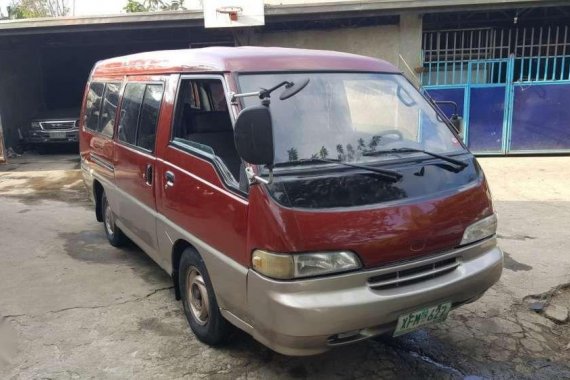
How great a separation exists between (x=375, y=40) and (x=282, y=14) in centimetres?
198

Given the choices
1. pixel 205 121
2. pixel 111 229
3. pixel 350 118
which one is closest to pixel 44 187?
pixel 111 229

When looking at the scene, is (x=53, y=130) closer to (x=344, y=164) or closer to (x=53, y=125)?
(x=53, y=125)

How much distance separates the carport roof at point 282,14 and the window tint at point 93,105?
4.85 m

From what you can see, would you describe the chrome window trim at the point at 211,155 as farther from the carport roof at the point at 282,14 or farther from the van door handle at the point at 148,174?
the carport roof at the point at 282,14

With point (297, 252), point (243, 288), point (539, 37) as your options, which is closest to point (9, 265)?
point (243, 288)

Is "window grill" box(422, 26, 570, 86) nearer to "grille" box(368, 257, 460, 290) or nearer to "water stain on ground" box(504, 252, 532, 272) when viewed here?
"water stain on ground" box(504, 252, 532, 272)

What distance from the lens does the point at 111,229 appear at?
550cm

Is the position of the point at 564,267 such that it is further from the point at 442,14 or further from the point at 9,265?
the point at 442,14

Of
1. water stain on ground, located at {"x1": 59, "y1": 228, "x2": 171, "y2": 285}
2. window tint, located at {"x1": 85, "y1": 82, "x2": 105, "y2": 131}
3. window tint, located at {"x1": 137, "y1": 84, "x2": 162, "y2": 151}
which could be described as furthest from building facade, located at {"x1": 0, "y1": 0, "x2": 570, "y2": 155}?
window tint, located at {"x1": 137, "y1": 84, "x2": 162, "y2": 151}

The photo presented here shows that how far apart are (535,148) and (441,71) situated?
246 centimetres

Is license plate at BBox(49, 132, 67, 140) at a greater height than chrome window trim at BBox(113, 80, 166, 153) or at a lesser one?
lesser

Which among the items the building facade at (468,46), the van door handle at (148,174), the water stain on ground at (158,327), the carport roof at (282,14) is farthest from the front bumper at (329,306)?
the building facade at (468,46)

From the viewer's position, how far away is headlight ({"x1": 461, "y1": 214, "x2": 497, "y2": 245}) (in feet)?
9.84

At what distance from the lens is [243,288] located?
277 centimetres
